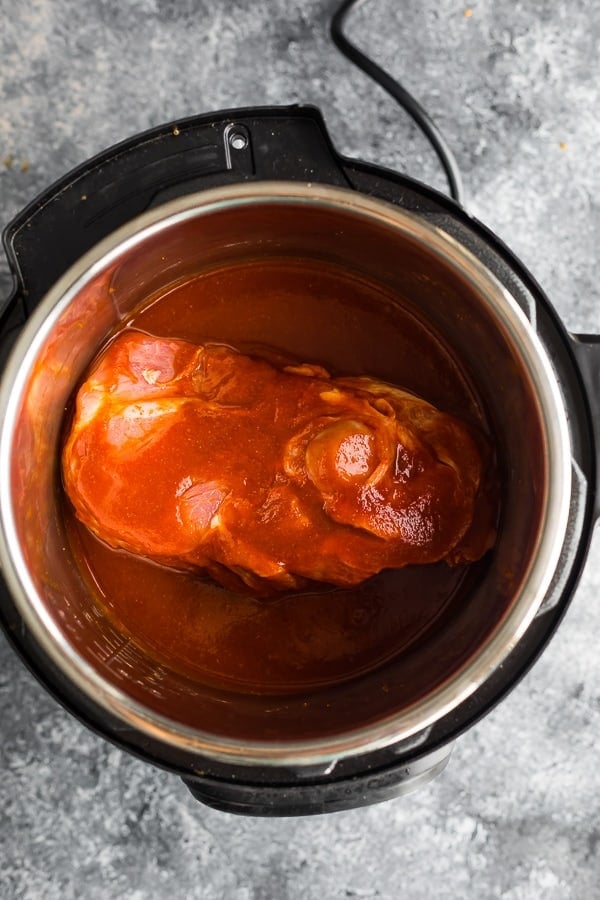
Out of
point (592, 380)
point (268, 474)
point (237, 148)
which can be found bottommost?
point (268, 474)

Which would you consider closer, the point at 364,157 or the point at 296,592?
the point at 296,592

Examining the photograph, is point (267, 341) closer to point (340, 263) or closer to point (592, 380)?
point (340, 263)

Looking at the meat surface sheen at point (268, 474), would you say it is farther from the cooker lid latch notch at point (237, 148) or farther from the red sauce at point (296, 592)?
the cooker lid latch notch at point (237, 148)

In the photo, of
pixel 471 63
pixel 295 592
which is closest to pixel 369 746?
pixel 295 592

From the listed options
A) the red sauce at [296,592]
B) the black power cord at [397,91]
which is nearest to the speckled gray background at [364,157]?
the black power cord at [397,91]

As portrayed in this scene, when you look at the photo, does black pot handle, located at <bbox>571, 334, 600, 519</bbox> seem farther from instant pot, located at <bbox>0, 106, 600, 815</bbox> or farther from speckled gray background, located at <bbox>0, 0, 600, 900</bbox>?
speckled gray background, located at <bbox>0, 0, 600, 900</bbox>

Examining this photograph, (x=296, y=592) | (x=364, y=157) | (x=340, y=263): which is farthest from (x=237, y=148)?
(x=296, y=592)

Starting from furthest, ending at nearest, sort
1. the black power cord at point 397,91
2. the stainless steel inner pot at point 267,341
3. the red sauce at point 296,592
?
1. the black power cord at point 397,91
2. the red sauce at point 296,592
3. the stainless steel inner pot at point 267,341
